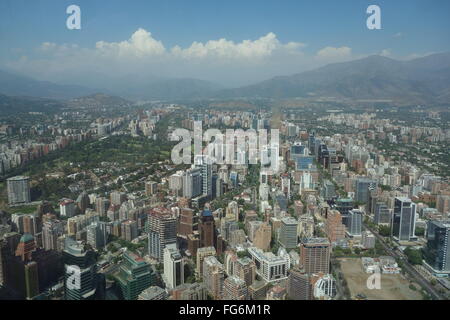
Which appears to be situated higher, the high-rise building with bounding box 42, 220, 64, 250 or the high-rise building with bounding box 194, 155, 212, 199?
the high-rise building with bounding box 194, 155, 212, 199

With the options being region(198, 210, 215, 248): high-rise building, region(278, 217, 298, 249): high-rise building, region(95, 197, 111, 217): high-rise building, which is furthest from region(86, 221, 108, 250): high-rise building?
region(278, 217, 298, 249): high-rise building

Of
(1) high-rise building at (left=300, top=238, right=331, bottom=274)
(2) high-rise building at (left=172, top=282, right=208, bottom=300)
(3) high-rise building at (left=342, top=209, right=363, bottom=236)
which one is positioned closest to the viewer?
(2) high-rise building at (left=172, top=282, right=208, bottom=300)

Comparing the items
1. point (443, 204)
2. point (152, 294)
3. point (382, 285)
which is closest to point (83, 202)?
point (152, 294)

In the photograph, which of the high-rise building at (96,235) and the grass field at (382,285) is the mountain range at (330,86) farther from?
the grass field at (382,285)

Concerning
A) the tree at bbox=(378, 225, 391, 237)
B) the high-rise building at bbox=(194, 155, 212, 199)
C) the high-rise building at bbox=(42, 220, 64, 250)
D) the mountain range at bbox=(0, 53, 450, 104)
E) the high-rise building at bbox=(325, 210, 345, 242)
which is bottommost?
the tree at bbox=(378, 225, 391, 237)

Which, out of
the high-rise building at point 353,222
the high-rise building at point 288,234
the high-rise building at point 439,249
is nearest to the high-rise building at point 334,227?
the high-rise building at point 353,222

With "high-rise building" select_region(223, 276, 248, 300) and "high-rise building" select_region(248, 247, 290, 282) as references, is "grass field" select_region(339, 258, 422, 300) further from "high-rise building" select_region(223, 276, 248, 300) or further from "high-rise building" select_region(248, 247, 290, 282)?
"high-rise building" select_region(223, 276, 248, 300)

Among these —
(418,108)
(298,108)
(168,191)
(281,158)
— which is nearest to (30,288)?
(168,191)

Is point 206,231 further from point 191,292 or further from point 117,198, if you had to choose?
point 117,198
